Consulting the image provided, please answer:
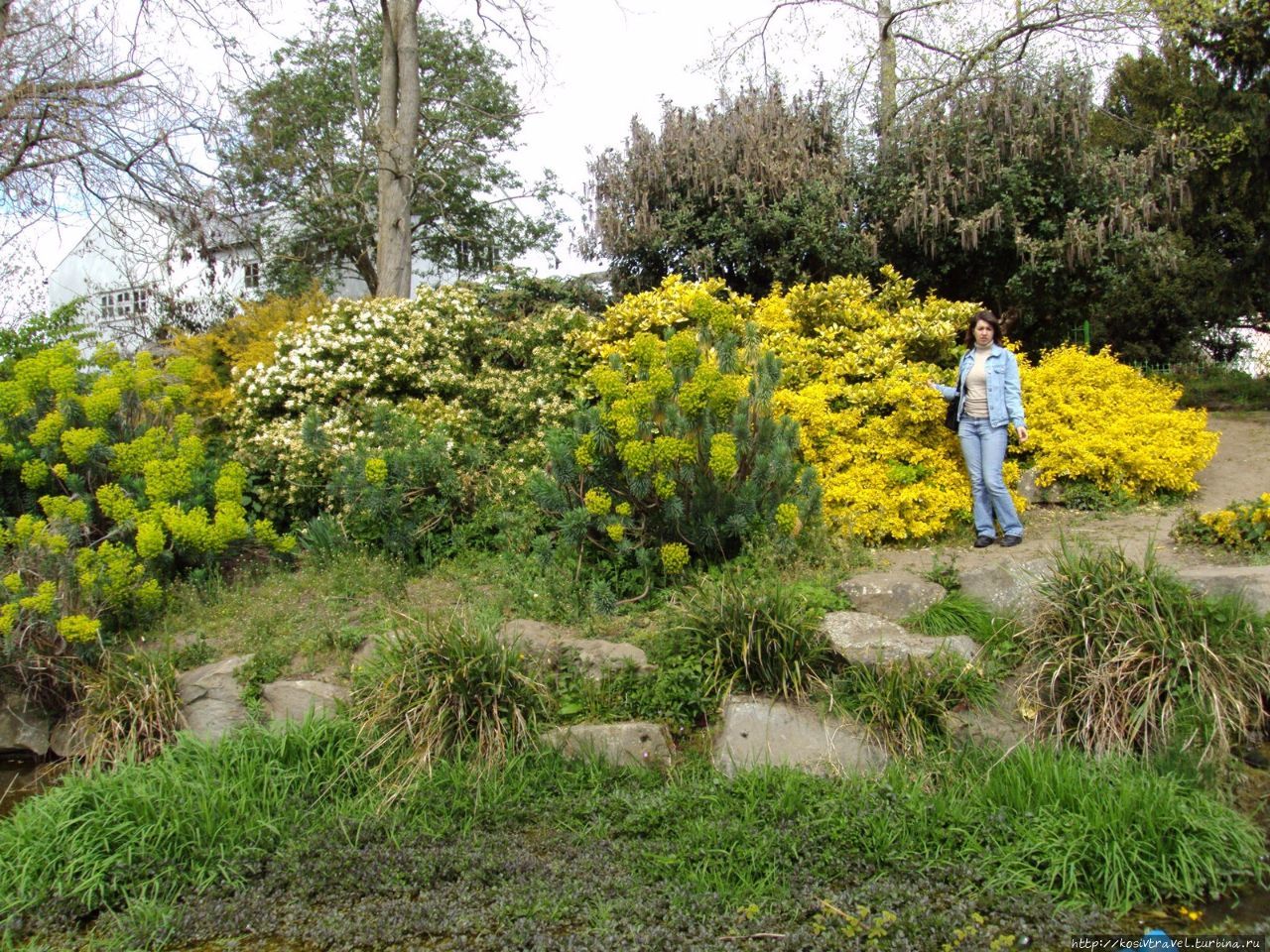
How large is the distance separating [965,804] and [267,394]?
6.68 m

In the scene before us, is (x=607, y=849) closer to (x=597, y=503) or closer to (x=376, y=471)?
(x=597, y=503)

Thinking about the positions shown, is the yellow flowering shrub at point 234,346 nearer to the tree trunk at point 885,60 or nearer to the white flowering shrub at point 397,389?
the white flowering shrub at point 397,389

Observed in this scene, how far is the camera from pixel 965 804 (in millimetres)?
4258

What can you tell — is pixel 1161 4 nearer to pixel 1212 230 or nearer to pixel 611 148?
pixel 1212 230

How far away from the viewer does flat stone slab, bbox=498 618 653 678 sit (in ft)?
17.5

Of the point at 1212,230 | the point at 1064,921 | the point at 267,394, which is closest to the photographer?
the point at 1064,921

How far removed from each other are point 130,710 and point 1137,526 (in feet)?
21.9

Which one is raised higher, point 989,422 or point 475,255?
point 475,255

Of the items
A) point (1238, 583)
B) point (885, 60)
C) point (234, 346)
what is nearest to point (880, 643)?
point (1238, 583)

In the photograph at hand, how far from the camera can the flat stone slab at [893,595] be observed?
5809 mm

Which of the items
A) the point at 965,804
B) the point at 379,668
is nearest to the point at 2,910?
the point at 379,668

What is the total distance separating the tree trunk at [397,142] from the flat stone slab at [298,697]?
7.26m

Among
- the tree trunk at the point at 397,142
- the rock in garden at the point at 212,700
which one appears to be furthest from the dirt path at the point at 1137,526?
the tree trunk at the point at 397,142

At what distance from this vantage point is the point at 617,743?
16.3 feet
